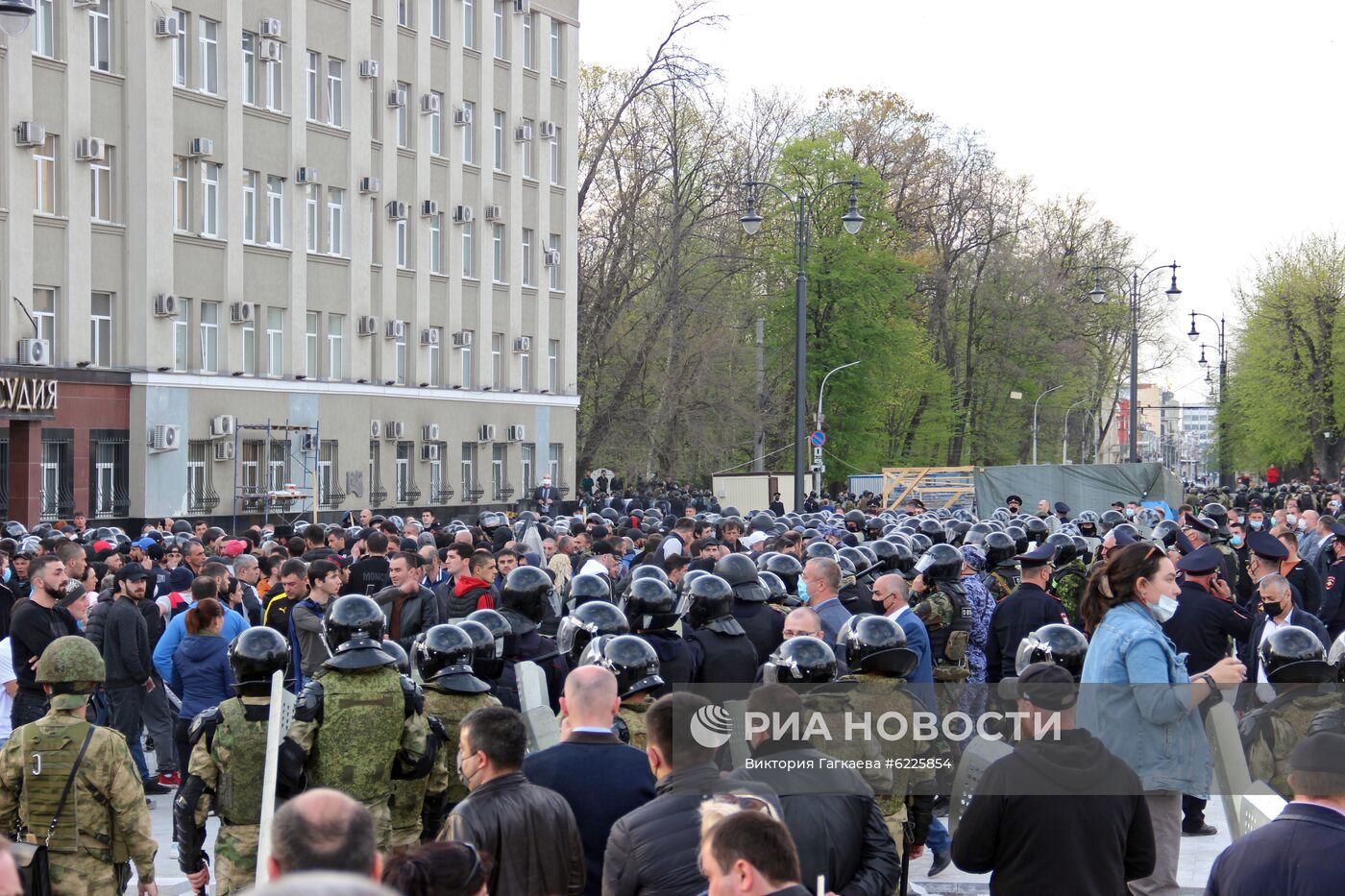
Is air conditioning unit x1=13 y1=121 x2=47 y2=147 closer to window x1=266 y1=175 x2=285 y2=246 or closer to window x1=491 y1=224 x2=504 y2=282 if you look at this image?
window x1=266 y1=175 x2=285 y2=246

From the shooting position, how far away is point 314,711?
6.61m

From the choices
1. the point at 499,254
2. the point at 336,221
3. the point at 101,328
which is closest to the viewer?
the point at 101,328

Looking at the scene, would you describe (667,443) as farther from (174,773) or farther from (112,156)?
(174,773)

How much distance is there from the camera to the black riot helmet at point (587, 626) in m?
8.28

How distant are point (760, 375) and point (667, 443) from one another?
4.26 meters

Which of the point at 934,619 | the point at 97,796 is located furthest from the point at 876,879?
the point at 934,619

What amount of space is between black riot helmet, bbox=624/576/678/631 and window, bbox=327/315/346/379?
108 feet

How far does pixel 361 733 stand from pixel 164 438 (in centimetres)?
2984

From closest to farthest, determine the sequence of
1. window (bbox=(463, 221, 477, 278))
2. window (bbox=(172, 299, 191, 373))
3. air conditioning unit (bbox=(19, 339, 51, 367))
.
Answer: air conditioning unit (bbox=(19, 339, 51, 367))
window (bbox=(172, 299, 191, 373))
window (bbox=(463, 221, 477, 278))

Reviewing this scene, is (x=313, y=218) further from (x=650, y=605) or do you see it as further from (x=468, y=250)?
(x=650, y=605)

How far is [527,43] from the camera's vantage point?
49438mm

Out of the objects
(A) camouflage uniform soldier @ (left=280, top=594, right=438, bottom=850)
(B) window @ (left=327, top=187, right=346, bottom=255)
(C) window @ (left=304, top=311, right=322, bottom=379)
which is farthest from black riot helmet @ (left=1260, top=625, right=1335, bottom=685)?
(B) window @ (left=327, top=187, right=346, bottom=255)

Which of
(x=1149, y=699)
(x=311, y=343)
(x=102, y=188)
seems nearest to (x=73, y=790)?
(x=1149, y=699)

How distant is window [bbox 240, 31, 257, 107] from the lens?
124 ft
